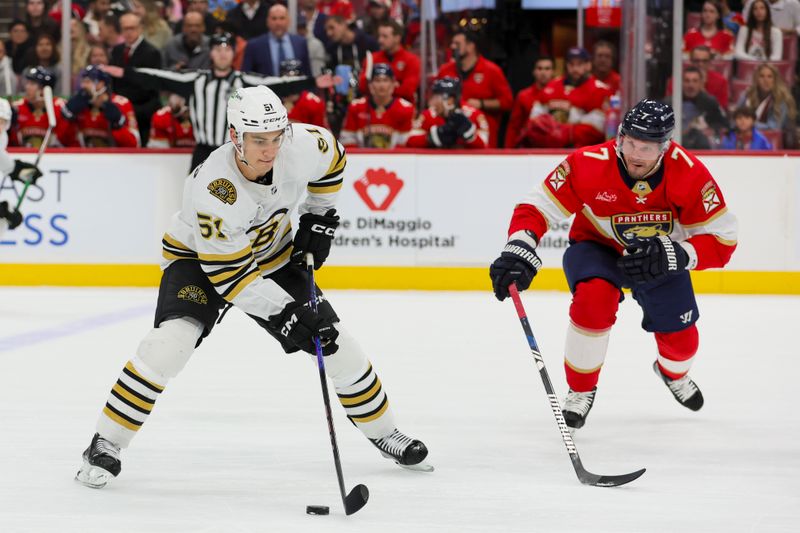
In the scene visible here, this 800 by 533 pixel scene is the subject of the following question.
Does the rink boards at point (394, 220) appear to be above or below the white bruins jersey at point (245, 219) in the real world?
below

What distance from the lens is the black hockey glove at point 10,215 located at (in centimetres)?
646

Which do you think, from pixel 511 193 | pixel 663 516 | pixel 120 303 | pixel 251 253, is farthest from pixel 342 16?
pixel 663 516

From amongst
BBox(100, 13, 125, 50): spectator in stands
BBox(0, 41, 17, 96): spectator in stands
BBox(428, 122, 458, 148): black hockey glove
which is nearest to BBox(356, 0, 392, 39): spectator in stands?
BBox(428, 122, 458, 148): black hockey glove

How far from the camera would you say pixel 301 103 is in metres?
7.48

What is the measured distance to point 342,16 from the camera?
25.6ft

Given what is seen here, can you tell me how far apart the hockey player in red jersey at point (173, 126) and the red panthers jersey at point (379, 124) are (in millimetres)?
991

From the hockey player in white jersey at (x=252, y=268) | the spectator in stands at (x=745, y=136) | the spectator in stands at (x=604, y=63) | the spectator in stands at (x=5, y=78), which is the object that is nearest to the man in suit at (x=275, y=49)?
the spectator in stands at (x=5, y=78)

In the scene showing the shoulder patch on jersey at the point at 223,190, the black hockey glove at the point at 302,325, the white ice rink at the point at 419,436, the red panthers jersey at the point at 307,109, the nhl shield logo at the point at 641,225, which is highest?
the shoulder patch on jersey at the point at 223,190

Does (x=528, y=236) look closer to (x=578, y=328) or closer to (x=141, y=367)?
(x=578, y=328)

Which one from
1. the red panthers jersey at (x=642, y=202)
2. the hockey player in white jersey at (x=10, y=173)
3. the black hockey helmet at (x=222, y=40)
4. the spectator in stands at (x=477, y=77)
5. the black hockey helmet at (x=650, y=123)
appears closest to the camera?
the black hockey helmet at (x=650, y=123)

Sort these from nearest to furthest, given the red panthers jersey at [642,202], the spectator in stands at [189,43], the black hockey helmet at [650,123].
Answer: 1. the black hockey helmet at [650,123]
2. the red panthers jersey at [642,202]
3. the spectator in stands at [189,43]

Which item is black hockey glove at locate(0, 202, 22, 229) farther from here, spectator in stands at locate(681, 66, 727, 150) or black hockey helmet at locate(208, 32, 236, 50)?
spectator in stands at locate(681, 66, 727, 150)

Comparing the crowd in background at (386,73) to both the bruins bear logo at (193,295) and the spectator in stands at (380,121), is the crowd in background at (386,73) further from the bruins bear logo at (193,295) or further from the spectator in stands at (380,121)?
the bruins bear logo at (193,295)

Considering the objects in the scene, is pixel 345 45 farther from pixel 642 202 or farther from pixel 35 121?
pixel 642 202
